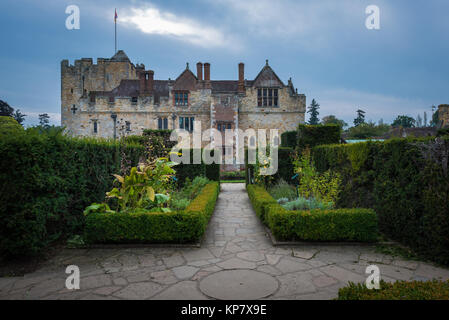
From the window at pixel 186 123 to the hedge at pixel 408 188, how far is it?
22.1m

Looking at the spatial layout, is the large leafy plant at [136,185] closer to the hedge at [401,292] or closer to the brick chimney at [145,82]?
the hedge at [401,292]

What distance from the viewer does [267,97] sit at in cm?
2803

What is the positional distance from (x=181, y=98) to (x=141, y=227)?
2384 cm

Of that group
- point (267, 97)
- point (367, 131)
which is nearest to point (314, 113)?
point (367, 131)

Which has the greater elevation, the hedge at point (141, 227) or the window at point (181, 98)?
the window at point (181, 98)

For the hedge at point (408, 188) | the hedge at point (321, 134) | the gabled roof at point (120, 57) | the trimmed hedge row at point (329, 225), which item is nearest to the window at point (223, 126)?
the gabled roof at point (120, 57)

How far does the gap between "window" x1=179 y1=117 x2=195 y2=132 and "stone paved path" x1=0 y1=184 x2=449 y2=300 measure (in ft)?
75.4

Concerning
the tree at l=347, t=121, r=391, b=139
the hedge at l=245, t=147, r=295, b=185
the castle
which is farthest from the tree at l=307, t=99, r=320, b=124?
the hedge at l=245, t=147, r=295, b=185

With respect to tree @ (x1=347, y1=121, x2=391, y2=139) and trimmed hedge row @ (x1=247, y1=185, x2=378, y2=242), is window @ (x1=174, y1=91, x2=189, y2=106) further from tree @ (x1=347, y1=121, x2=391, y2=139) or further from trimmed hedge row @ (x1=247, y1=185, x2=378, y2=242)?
tree @ (x1=347, y1=121, x2=391, y2=139)

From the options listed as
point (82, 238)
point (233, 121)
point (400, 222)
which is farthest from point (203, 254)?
point (233, 121)

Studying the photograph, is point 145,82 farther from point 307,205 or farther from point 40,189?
point 40,189

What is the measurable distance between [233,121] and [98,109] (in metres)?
13.2

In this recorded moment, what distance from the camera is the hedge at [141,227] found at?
500 cm

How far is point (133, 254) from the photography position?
4.74 m
